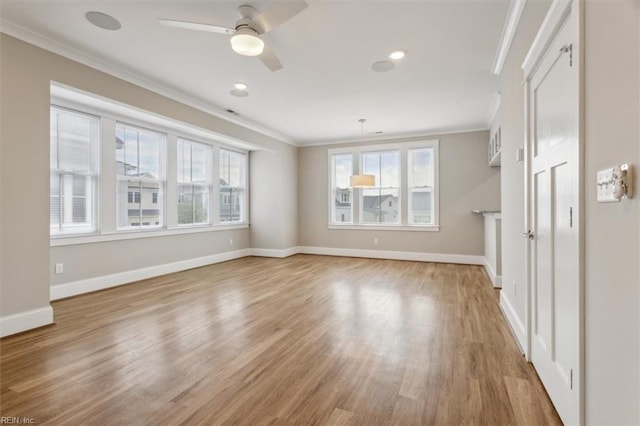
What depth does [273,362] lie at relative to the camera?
7.61 feet

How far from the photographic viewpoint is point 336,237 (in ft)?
25.3

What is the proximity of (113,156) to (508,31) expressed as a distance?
17.1 ft

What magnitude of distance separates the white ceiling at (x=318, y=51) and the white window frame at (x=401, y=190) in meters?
1.55

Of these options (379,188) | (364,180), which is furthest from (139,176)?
(379,188)

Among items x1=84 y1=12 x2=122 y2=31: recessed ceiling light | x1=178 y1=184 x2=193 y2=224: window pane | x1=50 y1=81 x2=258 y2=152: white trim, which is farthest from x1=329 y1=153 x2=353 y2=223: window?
x1=84 y1=12 x2=122 y2=31: recessed ceiling light

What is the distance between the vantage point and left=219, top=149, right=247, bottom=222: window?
6890mm

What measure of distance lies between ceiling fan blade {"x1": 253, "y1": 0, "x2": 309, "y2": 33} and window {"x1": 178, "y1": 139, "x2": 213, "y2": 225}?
389cm

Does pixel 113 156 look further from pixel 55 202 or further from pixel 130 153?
pixel 55 202

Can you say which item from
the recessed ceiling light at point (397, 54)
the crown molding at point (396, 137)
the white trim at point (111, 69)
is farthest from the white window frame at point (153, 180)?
the recessed ceiling light at point (397, 54)

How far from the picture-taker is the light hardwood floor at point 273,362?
1.75 metres

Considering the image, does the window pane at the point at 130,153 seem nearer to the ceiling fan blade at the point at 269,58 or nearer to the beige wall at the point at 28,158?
the beige wall at the point at 28,158

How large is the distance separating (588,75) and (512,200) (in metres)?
1.84

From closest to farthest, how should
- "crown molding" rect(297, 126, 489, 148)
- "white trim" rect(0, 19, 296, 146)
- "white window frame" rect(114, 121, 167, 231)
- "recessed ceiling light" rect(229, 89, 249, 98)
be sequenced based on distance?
"white trim" rect(0, 19, 296, 146), "recessed ceiling light" rect(229, 89, 249, 98), "white window frame" rect(114, 121, 167, 231), "crown molding" rect(297, 126, 489, 148)
